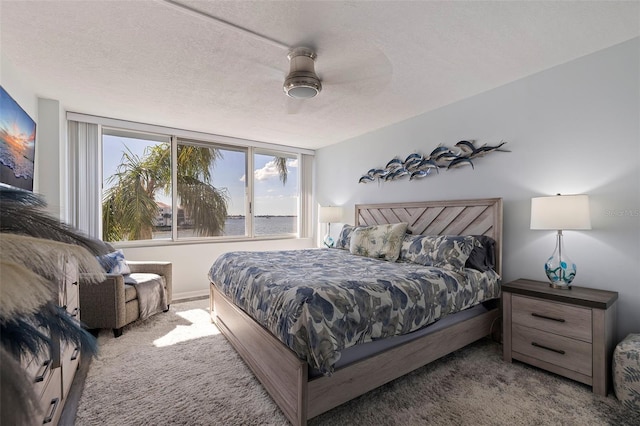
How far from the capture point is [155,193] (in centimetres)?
434

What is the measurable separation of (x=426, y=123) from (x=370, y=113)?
2.39ft

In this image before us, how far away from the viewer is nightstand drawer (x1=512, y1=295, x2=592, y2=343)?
2062 millimetres

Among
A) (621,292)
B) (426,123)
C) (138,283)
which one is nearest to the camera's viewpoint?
(621,292)

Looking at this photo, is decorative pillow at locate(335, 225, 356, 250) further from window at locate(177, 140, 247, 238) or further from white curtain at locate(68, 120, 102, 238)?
white curtain at locate(68, 120, 102, 238)

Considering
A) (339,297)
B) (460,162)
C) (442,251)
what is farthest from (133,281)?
(460,162)

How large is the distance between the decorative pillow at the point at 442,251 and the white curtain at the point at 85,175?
13.2 feet

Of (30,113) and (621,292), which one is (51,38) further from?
(621,292)

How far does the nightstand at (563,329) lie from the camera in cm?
200

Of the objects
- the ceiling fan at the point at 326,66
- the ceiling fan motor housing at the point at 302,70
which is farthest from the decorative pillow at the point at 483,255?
the ceiling fan motor housing at the point at 302,70

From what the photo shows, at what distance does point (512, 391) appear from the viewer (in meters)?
2.04

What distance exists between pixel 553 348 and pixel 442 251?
3.51 feet

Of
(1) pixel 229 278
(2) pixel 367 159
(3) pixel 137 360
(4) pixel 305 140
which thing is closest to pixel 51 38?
(1) pixel 229 278

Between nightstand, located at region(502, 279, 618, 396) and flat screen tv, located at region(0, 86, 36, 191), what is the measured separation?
Result: 4.23 metres

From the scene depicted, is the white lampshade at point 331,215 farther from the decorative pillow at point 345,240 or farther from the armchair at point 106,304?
the armchair at point 106,304
